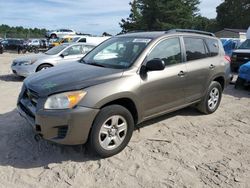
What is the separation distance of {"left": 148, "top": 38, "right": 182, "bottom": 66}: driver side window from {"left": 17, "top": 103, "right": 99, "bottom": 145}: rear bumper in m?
1.52

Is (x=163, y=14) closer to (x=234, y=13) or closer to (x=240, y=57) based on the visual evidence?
(x=234, y=13)

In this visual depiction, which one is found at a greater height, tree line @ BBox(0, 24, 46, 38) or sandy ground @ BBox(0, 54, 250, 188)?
tree line @ BBox(0, 24, 46, 38)

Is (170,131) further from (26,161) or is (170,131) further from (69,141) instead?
(26,161)

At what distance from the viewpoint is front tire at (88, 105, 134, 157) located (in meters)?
4.06

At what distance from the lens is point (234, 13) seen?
64125 millimetres

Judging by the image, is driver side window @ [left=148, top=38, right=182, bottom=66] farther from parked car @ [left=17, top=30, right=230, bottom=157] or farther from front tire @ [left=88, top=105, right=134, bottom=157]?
front tire @ [left=88, top=105, right=134, bottom=157]

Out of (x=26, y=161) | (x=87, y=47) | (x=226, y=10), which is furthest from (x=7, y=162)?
(x=226, y=10)

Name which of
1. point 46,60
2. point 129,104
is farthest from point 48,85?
point 46,60

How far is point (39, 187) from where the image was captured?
3564mm

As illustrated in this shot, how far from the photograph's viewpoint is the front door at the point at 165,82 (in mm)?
4684

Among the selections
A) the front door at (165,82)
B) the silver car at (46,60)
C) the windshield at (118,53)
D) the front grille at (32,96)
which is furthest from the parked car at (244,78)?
the front grille at (32,96)

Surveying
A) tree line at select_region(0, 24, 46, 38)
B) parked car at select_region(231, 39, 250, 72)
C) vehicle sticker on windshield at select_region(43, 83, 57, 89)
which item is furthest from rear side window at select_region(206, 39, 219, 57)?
tree line at select_region(0, 24, 46, 38)

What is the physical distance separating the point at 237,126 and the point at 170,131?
4.67 ft

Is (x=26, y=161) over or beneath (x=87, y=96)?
beneath
